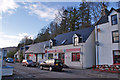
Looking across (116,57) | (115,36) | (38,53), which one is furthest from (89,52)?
(38,53)

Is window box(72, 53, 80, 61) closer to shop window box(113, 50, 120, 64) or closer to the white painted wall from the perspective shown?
the white painted wall

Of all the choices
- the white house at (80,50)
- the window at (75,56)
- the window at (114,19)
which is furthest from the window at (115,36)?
the window at (75,56)

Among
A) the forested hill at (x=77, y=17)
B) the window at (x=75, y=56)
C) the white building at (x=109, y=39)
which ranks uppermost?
the forested hill at (x=77, y=17)

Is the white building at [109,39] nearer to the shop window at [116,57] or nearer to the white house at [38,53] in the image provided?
the shop window at [116,57]

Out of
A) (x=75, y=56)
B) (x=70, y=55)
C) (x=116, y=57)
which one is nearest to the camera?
(x=116, y=57)

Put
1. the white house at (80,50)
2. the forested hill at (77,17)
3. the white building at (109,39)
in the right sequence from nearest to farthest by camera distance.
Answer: the white building at (109,39)
the white house at (80,50)
the forested hill at (77,17)

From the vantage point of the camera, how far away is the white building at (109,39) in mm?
17953

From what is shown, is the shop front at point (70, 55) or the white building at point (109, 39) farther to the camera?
the shop front at point (70, 55)

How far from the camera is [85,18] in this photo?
122 feet

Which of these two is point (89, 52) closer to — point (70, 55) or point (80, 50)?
point (80, 50)


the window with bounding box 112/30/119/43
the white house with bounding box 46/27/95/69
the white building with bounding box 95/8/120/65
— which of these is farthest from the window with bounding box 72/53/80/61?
the window with bounding box 112/30/119/43

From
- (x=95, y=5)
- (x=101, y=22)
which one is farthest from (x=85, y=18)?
(x=101, y=22)

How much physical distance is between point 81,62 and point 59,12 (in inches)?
993

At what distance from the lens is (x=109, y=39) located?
1894 centimetres
